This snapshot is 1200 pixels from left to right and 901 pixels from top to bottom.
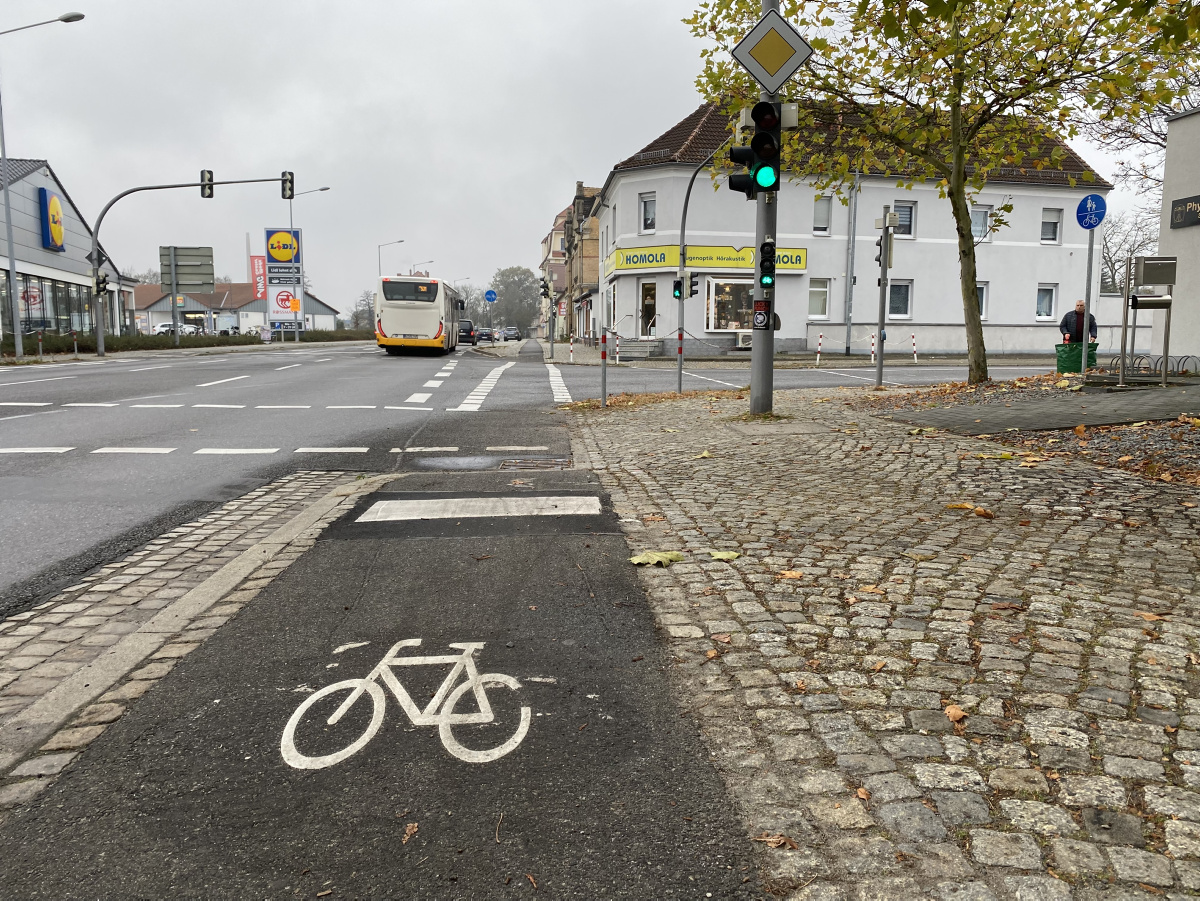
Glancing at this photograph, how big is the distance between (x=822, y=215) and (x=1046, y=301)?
11.6 metres

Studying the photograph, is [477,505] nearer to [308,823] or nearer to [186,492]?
[186,492]

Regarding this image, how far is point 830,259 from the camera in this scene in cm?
3850

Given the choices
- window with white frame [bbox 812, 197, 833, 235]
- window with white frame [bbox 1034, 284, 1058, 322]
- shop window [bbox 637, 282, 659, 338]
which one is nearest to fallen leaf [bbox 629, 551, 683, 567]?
shop window [bbox 637, 282, 659, 338]

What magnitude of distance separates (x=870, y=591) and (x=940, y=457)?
445 cm

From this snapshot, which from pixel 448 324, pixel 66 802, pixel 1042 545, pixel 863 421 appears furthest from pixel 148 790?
pixel 448 324

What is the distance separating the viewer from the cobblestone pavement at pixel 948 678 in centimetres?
233

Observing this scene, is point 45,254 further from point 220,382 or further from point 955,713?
point 955,713

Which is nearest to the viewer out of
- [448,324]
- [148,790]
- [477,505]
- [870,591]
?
[148,790]

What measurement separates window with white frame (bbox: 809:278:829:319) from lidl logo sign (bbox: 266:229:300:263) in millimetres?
41429

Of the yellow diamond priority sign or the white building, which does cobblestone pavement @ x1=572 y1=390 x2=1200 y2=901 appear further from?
the white building

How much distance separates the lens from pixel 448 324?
133 feet

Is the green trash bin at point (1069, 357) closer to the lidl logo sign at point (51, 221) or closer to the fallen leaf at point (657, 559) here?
the fallen leaf at point (657, 559)

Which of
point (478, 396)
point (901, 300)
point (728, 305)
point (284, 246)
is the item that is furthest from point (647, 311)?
point (284, 246)

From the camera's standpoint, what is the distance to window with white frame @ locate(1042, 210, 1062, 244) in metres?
40.3
